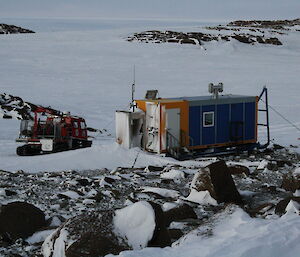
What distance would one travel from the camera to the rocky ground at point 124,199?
6.82 meters

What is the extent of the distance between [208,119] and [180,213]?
10690 millimetres

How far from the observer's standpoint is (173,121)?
1820 cm

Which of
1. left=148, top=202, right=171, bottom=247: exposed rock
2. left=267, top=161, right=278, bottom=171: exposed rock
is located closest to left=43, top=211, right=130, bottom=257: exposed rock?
left=148, top=202, right=171, bottom=247: exposed rock

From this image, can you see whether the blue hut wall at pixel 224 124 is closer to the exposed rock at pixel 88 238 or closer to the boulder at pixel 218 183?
the boulder at pixel 218 183

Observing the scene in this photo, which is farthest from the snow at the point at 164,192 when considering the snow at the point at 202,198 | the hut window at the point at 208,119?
the hut window at the point at 208,119

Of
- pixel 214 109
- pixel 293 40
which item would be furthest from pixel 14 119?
pixel 293 40

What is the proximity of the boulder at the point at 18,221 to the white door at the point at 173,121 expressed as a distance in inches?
402

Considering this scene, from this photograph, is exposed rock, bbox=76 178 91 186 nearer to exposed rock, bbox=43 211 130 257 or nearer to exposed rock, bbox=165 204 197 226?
exposed rock, bbox=165 204 197 226

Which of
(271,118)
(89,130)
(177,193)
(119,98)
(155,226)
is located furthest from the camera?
(119,98)

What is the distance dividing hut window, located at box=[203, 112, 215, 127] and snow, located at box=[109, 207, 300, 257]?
1225 cm

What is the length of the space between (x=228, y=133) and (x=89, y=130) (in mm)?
7847

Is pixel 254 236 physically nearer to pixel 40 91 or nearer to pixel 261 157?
pixel 261 157

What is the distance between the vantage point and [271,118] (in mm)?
28531

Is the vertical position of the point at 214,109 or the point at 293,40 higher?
the point at 293,40
